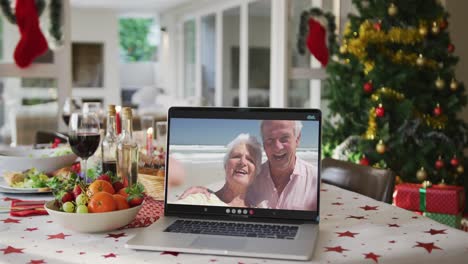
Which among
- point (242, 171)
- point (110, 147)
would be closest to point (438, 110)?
point (110, 147)

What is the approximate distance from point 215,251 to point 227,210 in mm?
234

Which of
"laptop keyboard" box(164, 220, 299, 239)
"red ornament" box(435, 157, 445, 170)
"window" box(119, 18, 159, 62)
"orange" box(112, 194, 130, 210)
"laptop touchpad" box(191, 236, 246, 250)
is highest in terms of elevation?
"window" box(119, 18, 159, 62)

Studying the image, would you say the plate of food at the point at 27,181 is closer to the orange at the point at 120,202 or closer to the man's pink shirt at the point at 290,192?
the orange at the point at 120,202

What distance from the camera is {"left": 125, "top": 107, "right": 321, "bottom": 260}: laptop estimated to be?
134cm

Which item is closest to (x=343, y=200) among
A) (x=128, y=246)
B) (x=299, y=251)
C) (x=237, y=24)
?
(x=299, y=251)

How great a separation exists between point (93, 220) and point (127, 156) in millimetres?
441

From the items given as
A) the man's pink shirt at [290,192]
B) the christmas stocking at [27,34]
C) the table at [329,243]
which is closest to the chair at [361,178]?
the table at [329,243]

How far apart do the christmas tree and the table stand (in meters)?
2.34

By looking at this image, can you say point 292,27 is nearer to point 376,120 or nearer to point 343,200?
point 376,120

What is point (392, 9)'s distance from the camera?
12.3 ft

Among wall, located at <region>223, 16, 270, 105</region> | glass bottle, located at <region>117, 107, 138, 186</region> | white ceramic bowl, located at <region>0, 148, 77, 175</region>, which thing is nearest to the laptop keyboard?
glass bottle, located at <region>117, 107, 138, 186</region>

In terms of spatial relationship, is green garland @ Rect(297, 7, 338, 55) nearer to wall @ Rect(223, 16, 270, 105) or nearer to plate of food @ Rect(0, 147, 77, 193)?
wall @ Rect(223, 16, 270, 105)

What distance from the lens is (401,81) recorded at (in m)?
3.69

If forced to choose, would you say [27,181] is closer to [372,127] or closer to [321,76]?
[372,127]
